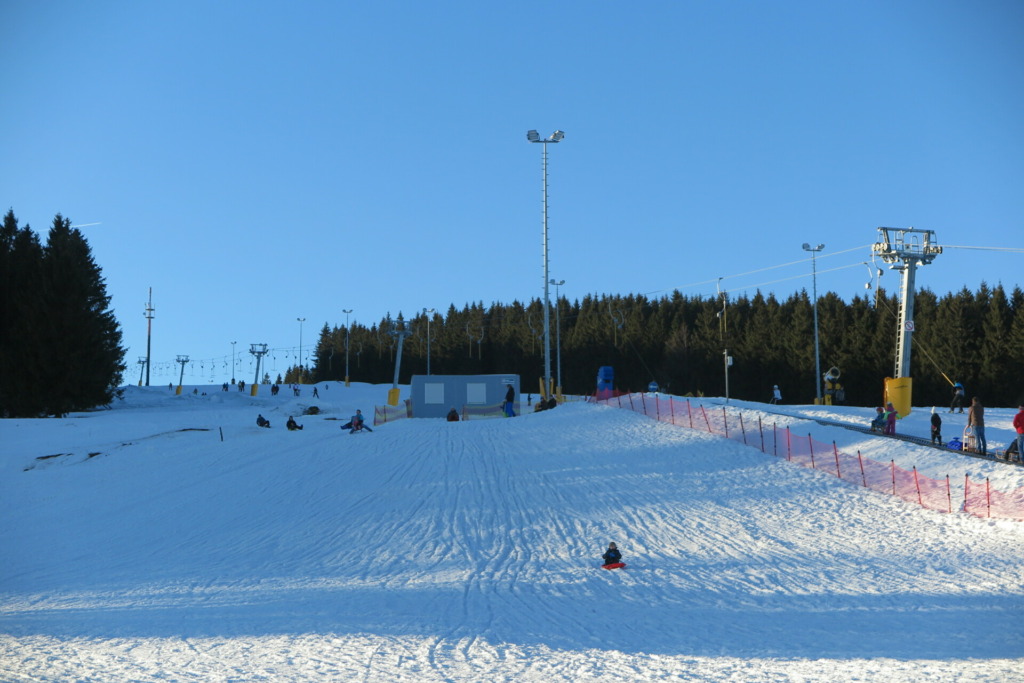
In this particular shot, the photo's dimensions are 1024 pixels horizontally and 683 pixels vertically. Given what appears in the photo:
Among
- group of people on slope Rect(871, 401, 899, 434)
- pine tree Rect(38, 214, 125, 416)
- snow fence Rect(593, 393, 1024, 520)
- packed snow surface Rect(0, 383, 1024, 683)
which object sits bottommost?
packed snow surface Rect(0, 383, 1024, 683)

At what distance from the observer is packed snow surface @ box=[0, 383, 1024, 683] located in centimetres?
1142

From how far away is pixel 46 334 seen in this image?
168ft

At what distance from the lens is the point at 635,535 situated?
Result: 19.2 metres

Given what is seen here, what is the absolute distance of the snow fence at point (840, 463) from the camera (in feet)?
62.2

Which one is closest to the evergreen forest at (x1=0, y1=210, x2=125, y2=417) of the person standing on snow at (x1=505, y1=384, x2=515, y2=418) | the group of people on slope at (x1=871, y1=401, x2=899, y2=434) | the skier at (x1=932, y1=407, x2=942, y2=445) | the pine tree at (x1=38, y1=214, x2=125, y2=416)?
the pine tree at (x1=38, y1=214, x2=125, y2=416)

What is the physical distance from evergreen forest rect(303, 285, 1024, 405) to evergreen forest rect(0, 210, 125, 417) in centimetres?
3374

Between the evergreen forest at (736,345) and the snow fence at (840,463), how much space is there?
1866cm

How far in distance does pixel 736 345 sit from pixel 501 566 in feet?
270

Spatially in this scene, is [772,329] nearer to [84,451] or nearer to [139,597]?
[84,451]

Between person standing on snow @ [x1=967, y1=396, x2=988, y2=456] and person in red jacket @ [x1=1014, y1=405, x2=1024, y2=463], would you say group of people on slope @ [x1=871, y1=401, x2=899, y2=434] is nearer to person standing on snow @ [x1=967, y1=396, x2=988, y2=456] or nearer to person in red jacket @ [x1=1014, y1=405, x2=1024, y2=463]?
person standing on snow @ [x1=967, y1=396, x2=988, y2=456]

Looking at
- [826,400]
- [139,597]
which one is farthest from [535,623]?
[826,400]

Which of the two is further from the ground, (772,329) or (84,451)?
(772,329)

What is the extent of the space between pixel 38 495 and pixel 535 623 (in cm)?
2038

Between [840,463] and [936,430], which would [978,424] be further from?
[840,463]
